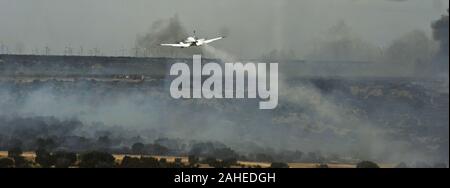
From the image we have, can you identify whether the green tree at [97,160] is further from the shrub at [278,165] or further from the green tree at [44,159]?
the shrub at [278,165]

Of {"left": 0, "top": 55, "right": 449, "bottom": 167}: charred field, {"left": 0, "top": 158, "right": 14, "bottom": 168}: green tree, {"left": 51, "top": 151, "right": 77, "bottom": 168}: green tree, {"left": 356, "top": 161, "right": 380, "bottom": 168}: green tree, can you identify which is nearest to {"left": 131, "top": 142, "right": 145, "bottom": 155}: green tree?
{"left": 0, "top": 55, "right": 449, "bottom": 167}: charred field

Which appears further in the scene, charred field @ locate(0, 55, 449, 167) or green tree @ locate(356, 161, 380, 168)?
charred field @ locate(0, 55, 449, 167)

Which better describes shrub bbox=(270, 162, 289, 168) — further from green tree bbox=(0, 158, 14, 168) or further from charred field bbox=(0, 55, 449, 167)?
green tree bbox=(0, 158, 14, 168)

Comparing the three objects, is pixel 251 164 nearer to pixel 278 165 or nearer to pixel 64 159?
pixel 278 165

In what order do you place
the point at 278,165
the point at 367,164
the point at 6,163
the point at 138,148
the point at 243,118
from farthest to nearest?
1. the point at 243,118
2. the point at 138,148
3. the point at 6,163
4. the point at 278,165
5. the point at 367,164

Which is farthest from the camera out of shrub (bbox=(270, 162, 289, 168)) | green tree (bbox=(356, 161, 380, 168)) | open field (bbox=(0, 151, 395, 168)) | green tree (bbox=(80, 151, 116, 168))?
open field (bbox=(0, 151, 395, 168))

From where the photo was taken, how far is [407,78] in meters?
74.2

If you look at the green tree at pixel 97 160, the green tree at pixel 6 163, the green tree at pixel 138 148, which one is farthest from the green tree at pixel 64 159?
the green tree at pixel 138 148

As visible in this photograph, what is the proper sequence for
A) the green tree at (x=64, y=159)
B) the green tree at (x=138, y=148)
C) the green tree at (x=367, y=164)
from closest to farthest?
the green tree at (x=367, y=164) → the green tree at (x=64, y=159) → the green tree at (x=138, y=148)

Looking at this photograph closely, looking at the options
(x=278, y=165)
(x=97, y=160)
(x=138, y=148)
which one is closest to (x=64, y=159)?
(x=97, y=160)

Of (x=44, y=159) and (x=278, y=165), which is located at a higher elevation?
(x=44, y=159)

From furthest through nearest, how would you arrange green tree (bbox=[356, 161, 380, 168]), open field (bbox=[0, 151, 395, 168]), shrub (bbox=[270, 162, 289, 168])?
1. open field (bbox=[0, 151, 395, 168])
2. shrub (bbox=[270, 162, 289, 168])
3. green tree (bbox=[356, 161, 380, 168])
